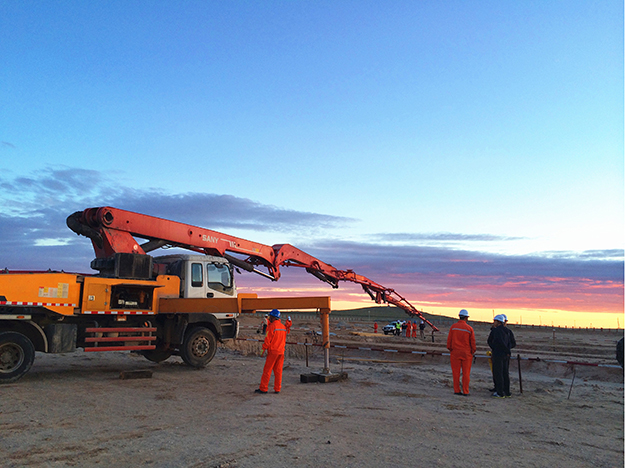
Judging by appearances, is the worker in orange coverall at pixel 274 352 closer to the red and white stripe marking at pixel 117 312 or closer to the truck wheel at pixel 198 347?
A: the truck wheel at pixel 198 347

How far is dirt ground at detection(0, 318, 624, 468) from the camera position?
584 cm

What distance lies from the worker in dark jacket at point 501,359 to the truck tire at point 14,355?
33.8ft

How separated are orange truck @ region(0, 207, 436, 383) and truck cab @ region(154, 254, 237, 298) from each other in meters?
0.03

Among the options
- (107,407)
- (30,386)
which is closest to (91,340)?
(30,386)

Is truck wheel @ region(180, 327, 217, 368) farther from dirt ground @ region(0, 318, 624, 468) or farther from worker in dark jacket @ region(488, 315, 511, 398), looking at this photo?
worker in dark jacket @ region(488, 315, 511, 398)

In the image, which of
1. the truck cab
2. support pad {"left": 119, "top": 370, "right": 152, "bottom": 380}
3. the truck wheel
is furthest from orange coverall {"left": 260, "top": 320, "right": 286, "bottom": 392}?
the truck cab

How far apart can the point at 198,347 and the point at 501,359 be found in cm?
807

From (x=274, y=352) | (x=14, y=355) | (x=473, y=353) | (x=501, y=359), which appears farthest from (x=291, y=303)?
(x=14, y=355)

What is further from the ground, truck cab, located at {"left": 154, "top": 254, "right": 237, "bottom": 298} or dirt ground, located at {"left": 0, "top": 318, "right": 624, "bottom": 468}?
truck cab, located at {"left": 154, "top": 254, "right": 237, "bottom": 298}

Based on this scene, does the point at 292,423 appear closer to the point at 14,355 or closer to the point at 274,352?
the point at 274,352

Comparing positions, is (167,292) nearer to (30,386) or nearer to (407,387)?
(30,386)

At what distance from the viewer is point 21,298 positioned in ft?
33.7

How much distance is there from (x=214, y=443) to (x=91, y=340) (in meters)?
6.60

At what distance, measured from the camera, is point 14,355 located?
415 inches
